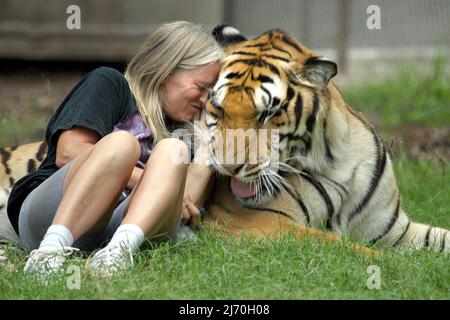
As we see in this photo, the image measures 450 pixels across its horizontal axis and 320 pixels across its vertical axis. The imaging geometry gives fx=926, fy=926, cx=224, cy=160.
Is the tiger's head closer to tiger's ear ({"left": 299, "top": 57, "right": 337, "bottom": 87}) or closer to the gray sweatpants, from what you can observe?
tiger's ear ({"left": 299, "top": 57, "right": 337, "bottom": 87})

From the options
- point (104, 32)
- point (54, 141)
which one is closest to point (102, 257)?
point (54, 141)

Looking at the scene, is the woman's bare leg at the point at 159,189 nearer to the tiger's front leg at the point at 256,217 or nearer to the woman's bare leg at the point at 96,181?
the woman's bare leg at the point at 96,181

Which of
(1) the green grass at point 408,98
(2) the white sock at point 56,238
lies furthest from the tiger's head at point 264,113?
(1) the green grass at point 408,98

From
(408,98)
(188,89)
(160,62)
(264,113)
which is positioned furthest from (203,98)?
(408,98)

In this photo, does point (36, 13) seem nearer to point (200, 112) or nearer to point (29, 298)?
point (200, 112)

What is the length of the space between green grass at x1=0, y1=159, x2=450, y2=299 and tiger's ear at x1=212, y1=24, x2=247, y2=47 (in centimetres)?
102

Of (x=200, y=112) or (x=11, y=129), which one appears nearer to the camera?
(x=200, y=112)

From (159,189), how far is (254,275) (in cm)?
55

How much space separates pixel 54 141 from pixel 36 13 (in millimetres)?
6154

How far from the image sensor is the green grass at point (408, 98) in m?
8.97

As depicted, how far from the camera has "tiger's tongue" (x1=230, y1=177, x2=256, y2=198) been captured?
4473 millimetres

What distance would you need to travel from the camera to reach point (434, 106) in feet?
30.3

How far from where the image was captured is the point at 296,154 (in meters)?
4.45

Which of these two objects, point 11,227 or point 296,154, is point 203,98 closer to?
point 296,154
